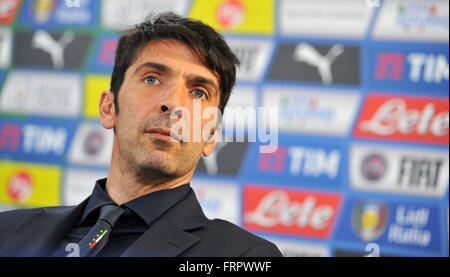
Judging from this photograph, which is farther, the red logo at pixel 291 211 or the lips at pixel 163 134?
the red logo at pixel 291 211

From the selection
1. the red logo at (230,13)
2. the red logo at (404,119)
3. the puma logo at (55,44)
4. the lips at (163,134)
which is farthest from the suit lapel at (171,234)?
the puma logo at (55,44)

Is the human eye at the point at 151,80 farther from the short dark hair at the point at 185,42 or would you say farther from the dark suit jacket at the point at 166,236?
the dark suit jacket at the point at 166,236

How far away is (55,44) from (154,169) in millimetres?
1699

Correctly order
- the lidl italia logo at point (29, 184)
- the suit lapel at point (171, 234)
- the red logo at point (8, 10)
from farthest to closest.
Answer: the red logo at point (8, 10) → the lidl italia logo at point (29, 184) → the suit lapel at point (171, 234)

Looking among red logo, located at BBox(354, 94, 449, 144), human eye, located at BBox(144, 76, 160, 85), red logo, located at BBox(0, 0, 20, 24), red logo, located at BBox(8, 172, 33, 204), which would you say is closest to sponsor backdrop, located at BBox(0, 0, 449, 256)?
red logo, located at BBox(354, 94, 449, 144)

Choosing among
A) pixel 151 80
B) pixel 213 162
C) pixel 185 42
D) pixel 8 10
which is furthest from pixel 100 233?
pixel 8 10

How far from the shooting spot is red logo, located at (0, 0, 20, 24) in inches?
102

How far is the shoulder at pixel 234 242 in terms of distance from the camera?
1.01 meters

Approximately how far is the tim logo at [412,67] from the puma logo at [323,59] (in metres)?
0.19

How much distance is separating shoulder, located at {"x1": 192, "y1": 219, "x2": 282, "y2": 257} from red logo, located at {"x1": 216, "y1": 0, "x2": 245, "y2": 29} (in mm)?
1446

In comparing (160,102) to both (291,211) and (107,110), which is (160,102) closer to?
(107,110)
